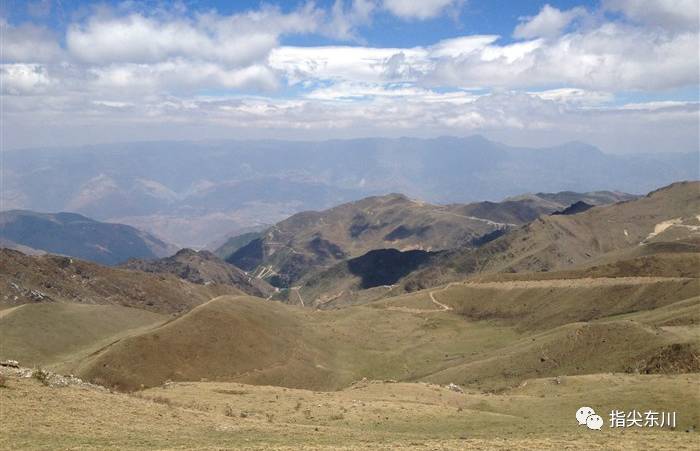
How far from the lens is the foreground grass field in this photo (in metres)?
29.4

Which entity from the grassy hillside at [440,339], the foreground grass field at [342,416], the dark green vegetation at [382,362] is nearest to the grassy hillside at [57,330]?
the dark green vegetation at [382,362]

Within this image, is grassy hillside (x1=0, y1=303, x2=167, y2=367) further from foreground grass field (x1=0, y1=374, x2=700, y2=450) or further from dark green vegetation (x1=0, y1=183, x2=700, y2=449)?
foreground grass field (x1=0, y1=374, x2=700, y2=450)

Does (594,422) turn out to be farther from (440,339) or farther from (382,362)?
(440,339)

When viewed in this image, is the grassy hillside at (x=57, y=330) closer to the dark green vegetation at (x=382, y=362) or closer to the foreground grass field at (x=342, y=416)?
the dark green vegetation at (x=382, y=362)

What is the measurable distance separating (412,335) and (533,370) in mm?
41343

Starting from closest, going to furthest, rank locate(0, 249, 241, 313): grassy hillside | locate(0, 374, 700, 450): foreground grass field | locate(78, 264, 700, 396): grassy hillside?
locate(0, 374, 700, 450): foreground grass field < locate(78, 264, 700, 396): grassy hillside < locate(0, 249, 241, 313): grassy hillside

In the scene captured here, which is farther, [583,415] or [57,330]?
[57,330]

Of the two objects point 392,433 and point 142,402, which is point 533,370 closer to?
point 392,433

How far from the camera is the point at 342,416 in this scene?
4016 centimetres

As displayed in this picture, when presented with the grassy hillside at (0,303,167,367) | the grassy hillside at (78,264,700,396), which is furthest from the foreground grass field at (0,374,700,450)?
the grassy hillside at (0,303,167,367)

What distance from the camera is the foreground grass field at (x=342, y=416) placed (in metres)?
29.4

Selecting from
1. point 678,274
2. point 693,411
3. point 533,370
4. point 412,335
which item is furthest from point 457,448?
point 678,274

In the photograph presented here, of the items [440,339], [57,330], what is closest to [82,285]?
[57,330]

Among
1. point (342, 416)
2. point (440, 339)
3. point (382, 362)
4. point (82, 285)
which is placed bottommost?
point (440, 339)
